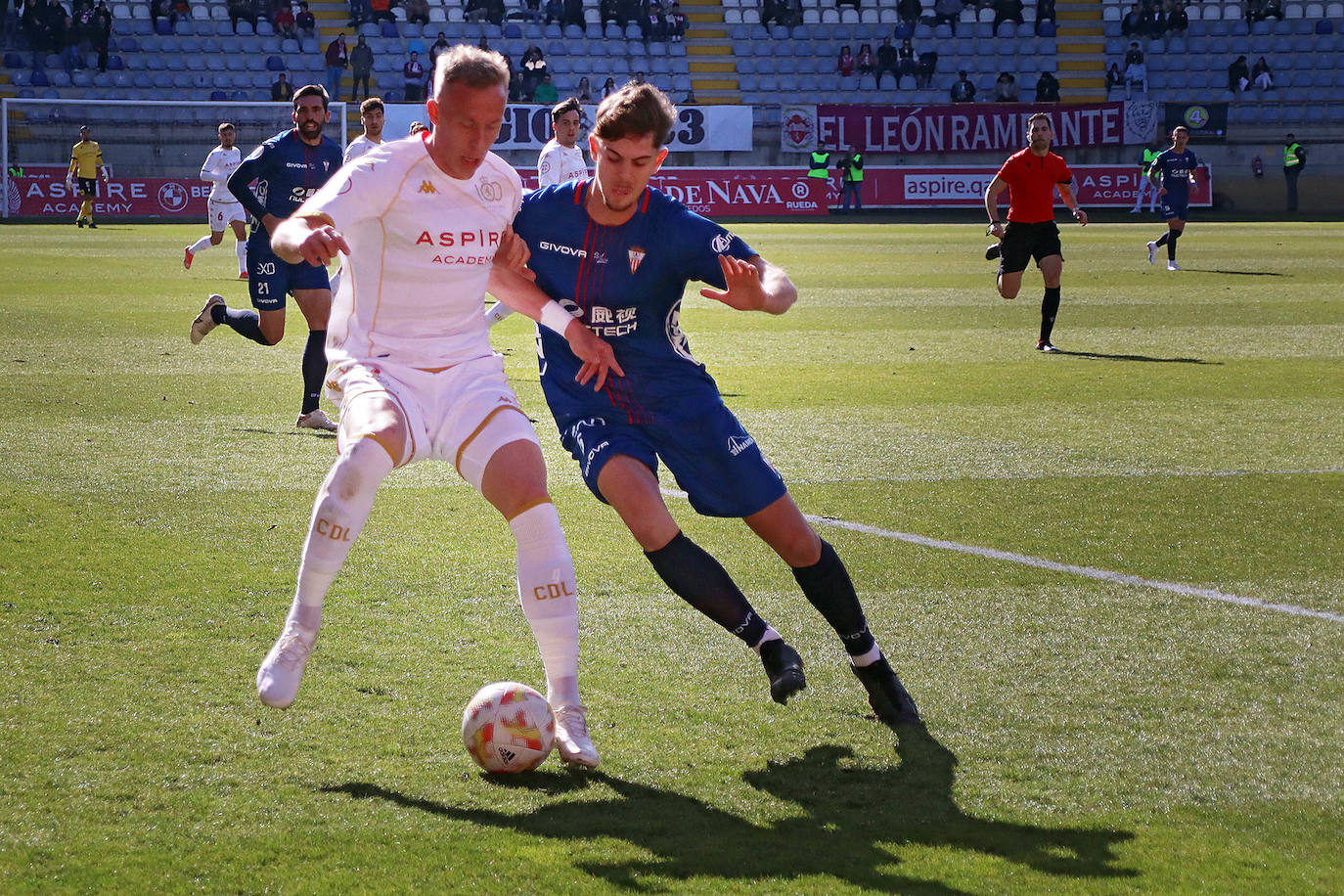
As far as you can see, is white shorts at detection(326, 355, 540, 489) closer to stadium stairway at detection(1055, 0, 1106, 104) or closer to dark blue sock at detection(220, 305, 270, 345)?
dark blue sock at detection(220, 305, 270, 345)

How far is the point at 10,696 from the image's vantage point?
399 centimetres

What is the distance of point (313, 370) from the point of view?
902 centimetres

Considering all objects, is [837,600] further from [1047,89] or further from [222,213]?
[1047,89]

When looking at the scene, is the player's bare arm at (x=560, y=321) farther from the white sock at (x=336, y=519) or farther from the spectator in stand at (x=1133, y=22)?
the spectator in stand at (x=1133, y=22)

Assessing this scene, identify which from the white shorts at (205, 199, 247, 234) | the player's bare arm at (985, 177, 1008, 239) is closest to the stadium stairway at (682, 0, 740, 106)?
the white shorts at (205, 199, 247, 234)

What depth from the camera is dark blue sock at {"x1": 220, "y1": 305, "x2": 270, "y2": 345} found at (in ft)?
32.6

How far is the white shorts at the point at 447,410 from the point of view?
3.91m

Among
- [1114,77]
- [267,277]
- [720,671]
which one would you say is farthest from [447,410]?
[1114,77]

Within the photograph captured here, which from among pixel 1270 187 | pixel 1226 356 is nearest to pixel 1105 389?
pixel 1226 356

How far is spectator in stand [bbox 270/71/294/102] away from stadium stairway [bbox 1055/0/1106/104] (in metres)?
22.3

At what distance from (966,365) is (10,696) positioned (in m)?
9.32

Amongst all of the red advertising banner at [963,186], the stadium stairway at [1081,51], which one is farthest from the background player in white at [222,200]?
the stadium stairway at [1081,51]

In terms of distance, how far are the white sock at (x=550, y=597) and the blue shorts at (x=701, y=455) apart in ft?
1.11

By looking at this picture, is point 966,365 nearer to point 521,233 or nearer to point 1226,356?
point 1226,356
